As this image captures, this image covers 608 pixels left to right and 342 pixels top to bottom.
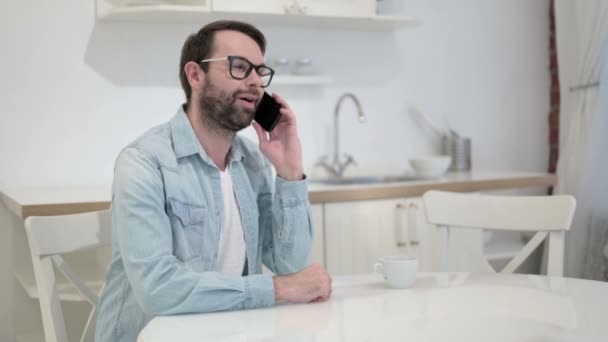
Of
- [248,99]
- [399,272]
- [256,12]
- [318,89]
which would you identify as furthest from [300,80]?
[399,272]

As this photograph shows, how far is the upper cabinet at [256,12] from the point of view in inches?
117

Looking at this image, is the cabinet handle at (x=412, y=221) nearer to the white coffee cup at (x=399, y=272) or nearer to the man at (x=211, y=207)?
the man at (x=211, y=207)

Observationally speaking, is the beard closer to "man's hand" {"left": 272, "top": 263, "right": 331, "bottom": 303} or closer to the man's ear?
the man's ear

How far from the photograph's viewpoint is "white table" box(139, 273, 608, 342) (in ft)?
4.01

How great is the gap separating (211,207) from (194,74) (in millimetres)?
334

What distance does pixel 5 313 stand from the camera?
302cm

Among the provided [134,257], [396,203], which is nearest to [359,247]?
[396,203]

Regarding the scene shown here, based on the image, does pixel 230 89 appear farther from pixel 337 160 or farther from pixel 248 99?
pixel 337 160

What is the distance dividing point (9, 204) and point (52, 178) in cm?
29

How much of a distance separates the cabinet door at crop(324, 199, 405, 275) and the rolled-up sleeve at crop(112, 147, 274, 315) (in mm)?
1323

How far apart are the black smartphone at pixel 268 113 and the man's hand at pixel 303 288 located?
1.78 feet

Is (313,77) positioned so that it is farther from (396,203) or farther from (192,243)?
(192,243)

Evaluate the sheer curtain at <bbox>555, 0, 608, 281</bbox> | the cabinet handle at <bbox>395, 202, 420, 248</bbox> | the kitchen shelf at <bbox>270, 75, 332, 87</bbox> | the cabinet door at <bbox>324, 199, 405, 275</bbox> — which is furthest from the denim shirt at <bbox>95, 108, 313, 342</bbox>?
the sheer curtain at <bbox>555, 0, 608, 281</bbox>

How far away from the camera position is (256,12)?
122 inches
